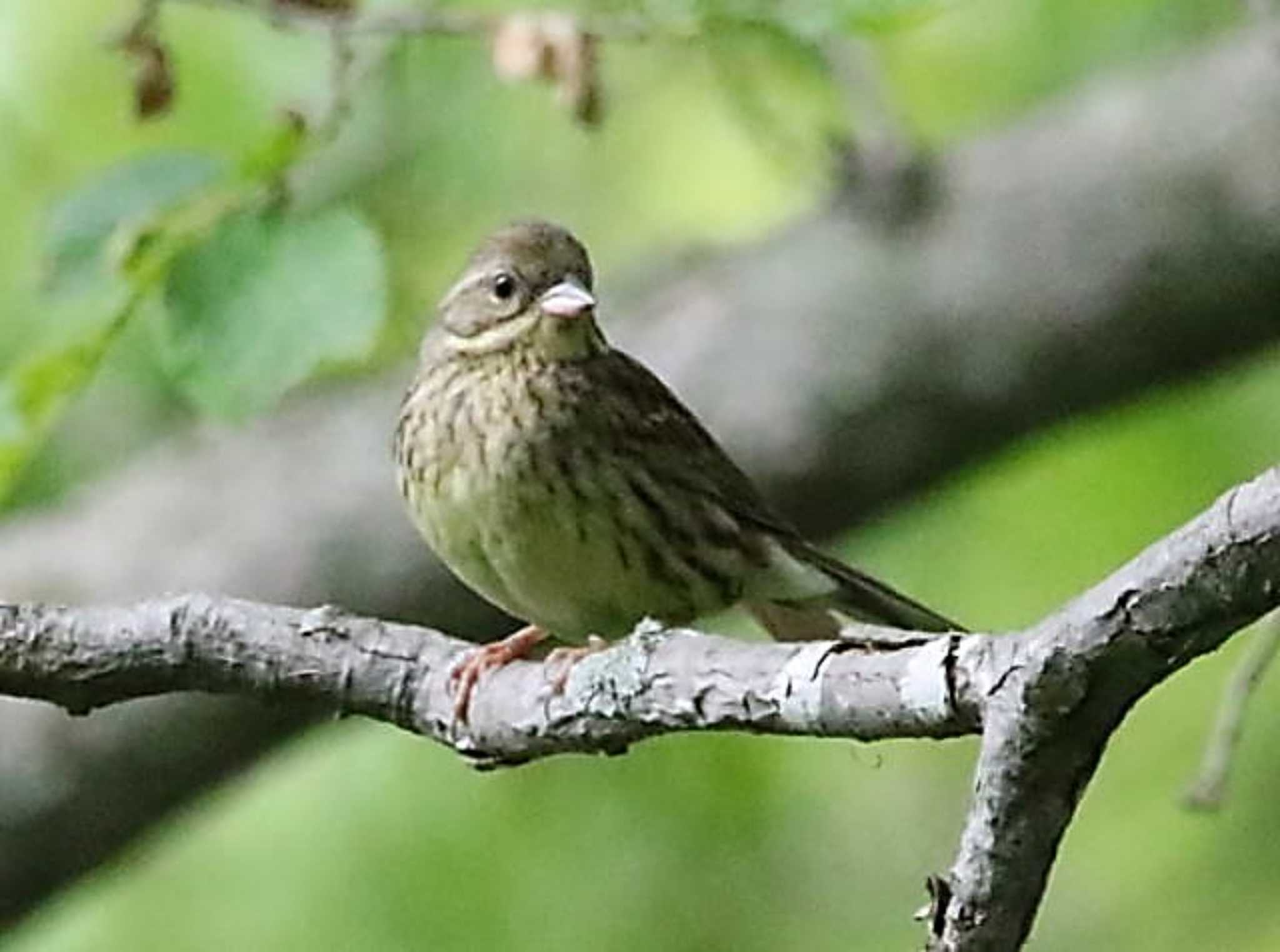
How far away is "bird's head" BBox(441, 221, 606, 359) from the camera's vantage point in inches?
A: 203

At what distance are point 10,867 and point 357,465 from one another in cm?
92

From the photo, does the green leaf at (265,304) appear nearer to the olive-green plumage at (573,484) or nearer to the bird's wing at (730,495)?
the olive-green plumage at (573,484)

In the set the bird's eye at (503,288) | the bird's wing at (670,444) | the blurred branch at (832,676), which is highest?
the bird's eye at (503,288)

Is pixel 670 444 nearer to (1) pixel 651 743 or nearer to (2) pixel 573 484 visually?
(2) pixel 573 484

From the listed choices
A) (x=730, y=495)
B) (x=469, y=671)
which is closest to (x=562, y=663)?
(x=469, y=671)

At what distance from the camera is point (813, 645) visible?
10.0ft

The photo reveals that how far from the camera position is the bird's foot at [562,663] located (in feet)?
11.7

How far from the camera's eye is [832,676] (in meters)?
2.99

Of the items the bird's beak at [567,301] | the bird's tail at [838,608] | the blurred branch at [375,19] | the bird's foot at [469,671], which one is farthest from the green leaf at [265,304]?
the bird's tail at [838,608]

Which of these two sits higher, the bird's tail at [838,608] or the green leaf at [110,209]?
the green leaf at [110,209]

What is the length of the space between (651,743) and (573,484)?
191 cm

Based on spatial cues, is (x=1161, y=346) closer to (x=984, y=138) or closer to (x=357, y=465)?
(x=984, y=138)

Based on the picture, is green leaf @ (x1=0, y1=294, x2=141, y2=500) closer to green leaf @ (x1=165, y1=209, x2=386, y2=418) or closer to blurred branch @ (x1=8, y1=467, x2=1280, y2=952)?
green leaf @ (x1=165, y1=209, x2=386, y2=418)

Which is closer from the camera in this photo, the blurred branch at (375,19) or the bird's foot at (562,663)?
the bird's foot at (562,663)
